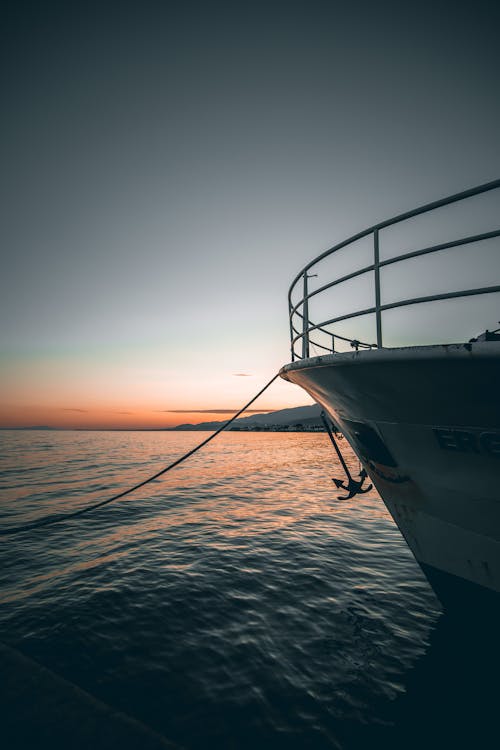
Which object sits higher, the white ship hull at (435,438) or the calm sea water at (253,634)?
the white ship hull at (435,438)

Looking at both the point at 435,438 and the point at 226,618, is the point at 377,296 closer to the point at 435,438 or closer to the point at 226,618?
the point at 435,438

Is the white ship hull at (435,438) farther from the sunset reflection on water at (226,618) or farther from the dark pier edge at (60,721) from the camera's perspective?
the dark pier edge at (60,721)

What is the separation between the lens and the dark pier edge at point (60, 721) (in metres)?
2.25

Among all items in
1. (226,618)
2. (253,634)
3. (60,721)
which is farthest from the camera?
(226,618)

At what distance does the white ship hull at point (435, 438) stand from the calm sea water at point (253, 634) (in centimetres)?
83

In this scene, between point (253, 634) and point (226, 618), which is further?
point (226, 618)

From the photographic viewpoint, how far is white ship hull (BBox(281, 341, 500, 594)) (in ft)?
8.04

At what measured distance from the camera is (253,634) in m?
4.01

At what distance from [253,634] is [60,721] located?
7.14 ft

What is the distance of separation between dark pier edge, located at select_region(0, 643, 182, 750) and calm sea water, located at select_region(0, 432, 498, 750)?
36 cm

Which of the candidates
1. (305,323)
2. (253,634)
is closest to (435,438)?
(305,323)

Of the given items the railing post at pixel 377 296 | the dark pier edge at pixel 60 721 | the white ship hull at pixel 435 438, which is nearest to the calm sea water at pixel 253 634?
the dark pier edge at pixel 60 721

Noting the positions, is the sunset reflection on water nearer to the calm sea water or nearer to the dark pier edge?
the calm sea water

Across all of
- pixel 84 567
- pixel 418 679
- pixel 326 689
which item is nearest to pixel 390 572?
pixel 418 679
